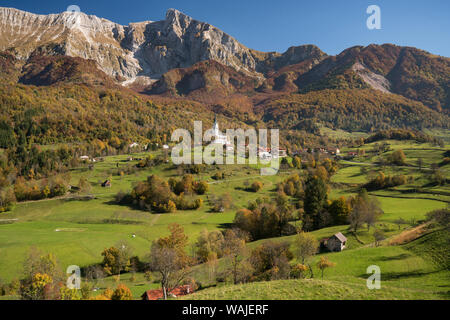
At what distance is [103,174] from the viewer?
92562 millimetres

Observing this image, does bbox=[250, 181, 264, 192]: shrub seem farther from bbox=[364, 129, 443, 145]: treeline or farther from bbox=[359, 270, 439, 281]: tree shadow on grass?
bbox=[364, 129, 443, 145]: treeline

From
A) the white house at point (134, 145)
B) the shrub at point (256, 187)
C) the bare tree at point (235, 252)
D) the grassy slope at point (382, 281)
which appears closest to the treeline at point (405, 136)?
the shrub at point (256, 187)

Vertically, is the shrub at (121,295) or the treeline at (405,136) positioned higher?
the treeline at (405,136)

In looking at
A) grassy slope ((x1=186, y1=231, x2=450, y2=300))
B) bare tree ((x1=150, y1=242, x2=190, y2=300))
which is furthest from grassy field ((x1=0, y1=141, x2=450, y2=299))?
bare tree ((x1=150, y1=242, x2=190, y2=300))

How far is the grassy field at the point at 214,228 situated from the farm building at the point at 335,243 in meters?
1.18

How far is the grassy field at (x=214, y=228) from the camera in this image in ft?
64.0

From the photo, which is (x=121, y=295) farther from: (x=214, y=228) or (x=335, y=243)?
(x=214, y=228)

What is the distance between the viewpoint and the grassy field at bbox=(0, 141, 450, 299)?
19.5 metres

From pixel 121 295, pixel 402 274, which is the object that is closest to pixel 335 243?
pixel 402 274

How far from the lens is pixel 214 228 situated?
56.7 metres

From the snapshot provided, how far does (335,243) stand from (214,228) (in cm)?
2681

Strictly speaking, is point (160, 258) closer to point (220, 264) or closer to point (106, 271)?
point (220, 264)

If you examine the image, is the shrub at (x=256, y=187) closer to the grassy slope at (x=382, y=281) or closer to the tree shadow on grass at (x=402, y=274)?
the grassy slope at (x=382, y=281)
